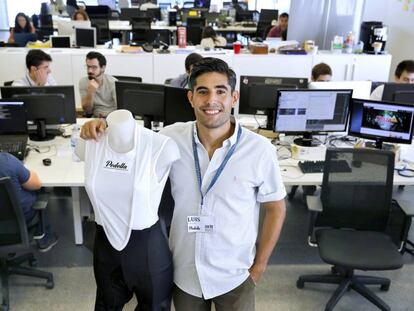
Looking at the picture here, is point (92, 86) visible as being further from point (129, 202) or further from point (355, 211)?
point (129, 202)

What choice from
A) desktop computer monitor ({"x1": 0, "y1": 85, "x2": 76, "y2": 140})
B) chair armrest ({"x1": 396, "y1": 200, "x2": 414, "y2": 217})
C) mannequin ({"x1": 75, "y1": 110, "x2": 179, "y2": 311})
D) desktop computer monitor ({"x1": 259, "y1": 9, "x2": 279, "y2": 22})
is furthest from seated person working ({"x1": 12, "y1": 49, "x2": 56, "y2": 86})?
desktop computer monitor ({"x1": 259, "y1": 9, "x2": 279, "y2": 22})

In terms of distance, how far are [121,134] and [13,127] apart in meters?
2.06

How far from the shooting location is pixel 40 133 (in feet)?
11.2

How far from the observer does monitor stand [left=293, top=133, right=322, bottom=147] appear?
335 centimetres

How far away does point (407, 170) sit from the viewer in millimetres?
2961

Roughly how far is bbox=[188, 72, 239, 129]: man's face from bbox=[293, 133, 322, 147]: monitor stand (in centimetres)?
194

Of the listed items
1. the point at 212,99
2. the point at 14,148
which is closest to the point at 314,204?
the point at 212,99

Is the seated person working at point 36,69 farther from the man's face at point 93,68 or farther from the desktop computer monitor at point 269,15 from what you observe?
the desktop computer monitor at point 269,15

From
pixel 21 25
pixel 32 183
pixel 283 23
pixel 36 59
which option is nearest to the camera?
pixel 32 183

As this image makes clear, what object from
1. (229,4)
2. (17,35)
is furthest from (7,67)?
(229,4)

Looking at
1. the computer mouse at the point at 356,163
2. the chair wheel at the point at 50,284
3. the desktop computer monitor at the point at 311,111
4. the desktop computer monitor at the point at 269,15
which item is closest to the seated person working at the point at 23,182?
the chair wheel at the point at 50,284

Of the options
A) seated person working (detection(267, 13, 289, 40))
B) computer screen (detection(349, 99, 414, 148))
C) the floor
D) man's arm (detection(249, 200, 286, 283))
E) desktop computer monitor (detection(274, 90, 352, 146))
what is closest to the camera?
man's arm (detection(249, 200, 286, 283))

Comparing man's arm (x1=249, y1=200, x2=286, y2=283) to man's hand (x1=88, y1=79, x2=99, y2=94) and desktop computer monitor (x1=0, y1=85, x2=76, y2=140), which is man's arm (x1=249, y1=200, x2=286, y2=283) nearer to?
desktop computer monitor (x1=0, y1=85, x2=76, y2=140)

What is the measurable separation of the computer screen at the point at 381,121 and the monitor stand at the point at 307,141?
29 centimetres
